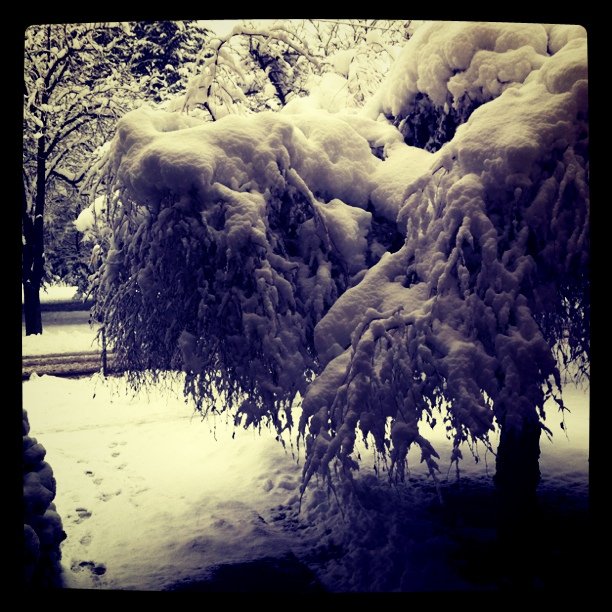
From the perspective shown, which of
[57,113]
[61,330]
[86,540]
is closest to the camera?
[86,540]

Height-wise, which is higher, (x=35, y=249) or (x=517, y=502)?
(x=35, y=249)

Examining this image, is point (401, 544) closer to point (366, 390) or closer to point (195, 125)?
point (366, 390)

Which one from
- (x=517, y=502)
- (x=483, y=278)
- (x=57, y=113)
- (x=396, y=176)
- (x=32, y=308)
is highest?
(x=57, y=113)

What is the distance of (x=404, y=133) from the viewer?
149 inches

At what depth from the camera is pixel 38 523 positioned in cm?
331

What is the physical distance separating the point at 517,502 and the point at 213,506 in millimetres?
2540

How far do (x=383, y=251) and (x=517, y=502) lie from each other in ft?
7.44

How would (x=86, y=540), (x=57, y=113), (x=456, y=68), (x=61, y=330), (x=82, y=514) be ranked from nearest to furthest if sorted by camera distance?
(x=456, y=68)
(x=86, y=540)
(x=82, y=514)
(x=57, y=113)
(x=61, y=330)

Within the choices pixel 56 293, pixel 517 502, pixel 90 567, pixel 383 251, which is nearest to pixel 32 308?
pixel 56 293

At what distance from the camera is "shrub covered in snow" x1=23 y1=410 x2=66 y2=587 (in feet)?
10.6

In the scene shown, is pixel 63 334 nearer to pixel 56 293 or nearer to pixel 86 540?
pixel 56 293

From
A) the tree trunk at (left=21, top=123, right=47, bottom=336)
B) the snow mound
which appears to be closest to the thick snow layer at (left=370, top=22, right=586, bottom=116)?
the snow mound

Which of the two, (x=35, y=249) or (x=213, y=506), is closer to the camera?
(x=213, y=506)

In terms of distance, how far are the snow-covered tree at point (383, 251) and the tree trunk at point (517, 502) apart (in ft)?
0.10
